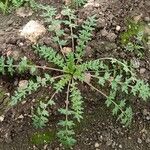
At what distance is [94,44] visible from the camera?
3.87 m

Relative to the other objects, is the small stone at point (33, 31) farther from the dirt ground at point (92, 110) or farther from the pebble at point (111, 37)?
the pebble at point (111, 37)

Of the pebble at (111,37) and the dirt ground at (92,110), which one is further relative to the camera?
the pebble at (111,37)

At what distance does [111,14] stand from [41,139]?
4.93 ft

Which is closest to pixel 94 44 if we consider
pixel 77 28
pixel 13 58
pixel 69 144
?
pixel 77 28

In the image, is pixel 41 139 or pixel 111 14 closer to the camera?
pixel 41 139

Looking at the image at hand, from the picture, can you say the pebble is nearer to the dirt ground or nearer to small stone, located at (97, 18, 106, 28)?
the dirt ground

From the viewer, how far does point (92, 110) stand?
3637 millimetres

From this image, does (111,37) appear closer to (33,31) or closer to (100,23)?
(100,23)

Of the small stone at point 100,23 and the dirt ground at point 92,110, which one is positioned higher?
the small stone at point 100,23

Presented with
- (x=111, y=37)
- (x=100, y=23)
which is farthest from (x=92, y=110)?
(x=100, y=23)

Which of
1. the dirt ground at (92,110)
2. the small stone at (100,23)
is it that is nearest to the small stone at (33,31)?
the dirt ground at (92,110)

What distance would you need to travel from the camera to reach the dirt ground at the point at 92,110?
3.49m

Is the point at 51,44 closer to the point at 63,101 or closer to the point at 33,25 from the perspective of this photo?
the point at 33,25

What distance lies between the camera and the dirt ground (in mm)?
3486
